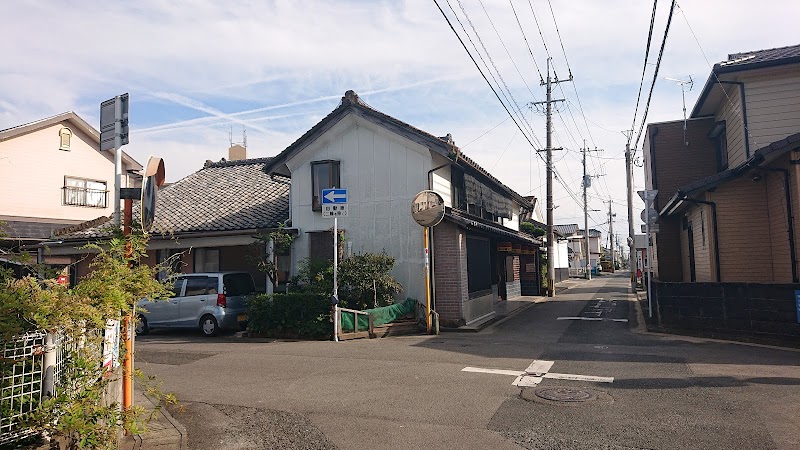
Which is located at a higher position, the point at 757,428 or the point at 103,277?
the point at 103,277

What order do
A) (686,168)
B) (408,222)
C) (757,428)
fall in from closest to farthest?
(757,428)
(408,222)
(686,168)

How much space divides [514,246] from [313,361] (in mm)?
13542

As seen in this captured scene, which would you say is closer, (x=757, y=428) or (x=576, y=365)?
(x=757, y=428)

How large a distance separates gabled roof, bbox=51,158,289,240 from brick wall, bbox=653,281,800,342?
11.4m

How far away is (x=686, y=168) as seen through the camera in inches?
792

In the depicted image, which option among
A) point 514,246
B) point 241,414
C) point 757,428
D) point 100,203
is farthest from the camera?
point 100,203

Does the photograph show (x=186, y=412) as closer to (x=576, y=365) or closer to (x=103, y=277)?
(x=103, y=277)

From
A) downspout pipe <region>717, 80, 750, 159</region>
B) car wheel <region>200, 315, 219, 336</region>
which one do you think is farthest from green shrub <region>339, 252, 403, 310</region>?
downspout pipe <region>717, 80, 750, 159</region>

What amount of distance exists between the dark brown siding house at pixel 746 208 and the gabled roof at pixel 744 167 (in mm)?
19

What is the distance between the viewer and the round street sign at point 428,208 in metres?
13.5

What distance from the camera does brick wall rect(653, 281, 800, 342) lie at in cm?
1031

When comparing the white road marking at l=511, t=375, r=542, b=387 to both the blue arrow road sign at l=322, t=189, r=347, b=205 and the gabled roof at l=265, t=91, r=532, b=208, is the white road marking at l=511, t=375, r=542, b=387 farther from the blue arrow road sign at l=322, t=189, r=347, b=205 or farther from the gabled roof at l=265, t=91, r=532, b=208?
the gabled roof at l=265, t=91, r=532, b=208

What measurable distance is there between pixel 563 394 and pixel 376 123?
10171mm

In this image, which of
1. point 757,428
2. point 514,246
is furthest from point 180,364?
point 514,246
